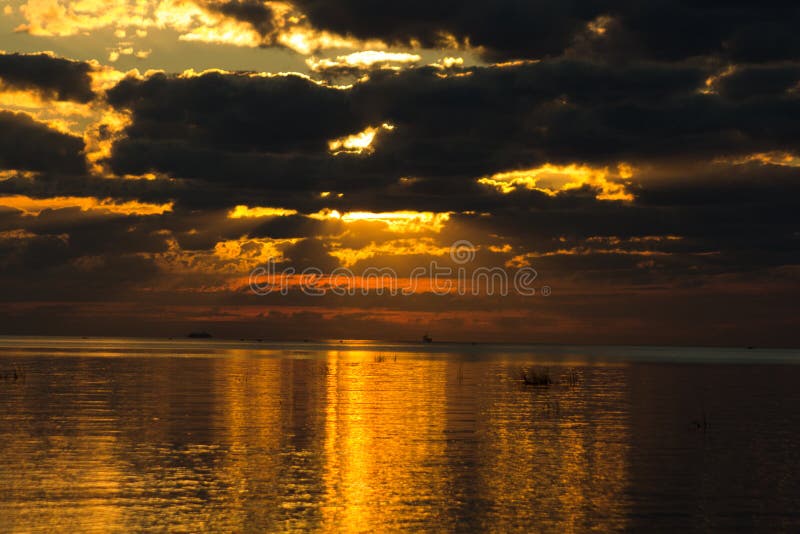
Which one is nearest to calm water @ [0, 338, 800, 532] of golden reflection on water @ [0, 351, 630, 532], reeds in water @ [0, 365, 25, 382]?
golden reflection on water @ [0, 351, 630, 532]

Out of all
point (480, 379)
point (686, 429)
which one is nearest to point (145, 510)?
point (686, 429)

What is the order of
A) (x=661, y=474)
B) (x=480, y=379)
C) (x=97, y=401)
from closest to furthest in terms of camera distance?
(x=661, y=474)
(x=97, y=401)
(x=480, y=379)

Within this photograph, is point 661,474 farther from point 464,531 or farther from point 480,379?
point 480,379

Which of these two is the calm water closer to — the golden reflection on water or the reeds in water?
the golden reflection on water

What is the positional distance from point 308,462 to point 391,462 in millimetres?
3217

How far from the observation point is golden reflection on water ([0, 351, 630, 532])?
92.6 ft

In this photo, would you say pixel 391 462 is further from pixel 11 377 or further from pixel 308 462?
pixel 11 377

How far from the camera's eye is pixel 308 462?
38094mm

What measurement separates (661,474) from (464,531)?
12644 mm

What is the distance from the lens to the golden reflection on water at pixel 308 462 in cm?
2822

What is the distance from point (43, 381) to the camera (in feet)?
280

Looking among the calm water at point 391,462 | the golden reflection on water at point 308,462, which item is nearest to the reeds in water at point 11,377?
the calm water at point 391,462

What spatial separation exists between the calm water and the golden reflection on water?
0.12 metres

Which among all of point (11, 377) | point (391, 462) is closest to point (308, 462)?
point (391, 462)
